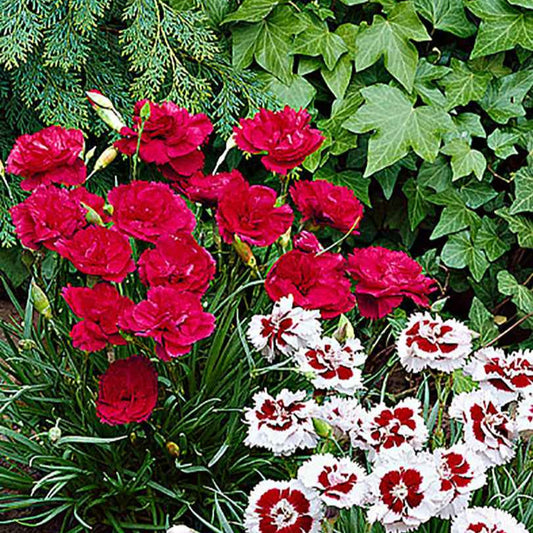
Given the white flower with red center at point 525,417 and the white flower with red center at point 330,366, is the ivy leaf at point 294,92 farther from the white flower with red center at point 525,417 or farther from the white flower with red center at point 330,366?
the white flower with red center at point 525,417

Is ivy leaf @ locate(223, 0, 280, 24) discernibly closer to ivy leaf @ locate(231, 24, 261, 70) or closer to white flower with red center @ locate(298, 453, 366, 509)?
ivy leaf @ locate(231, 24, 261, 70)

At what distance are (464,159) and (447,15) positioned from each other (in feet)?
1.39

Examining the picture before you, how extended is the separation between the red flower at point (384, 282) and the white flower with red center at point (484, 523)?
463mm

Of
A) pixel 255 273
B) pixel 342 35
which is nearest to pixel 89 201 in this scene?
pixel 255 273

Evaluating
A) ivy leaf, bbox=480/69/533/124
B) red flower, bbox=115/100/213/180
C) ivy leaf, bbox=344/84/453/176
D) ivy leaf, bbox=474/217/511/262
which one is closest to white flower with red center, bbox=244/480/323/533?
red flower, bbox=115/100/213/180

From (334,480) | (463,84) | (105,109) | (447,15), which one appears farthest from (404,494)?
(447,15)

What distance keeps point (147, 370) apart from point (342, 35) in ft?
4.20

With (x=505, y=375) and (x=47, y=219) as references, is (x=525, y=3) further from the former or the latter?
(x=47, y=219)

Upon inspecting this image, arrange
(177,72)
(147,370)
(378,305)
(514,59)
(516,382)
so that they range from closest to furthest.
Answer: (516,382) → (147,370) → (378,305) → (177,72) → (514,59)

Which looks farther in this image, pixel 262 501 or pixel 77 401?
pixel 77 401

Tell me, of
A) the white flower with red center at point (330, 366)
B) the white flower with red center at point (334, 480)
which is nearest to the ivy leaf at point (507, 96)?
the white flower with red center at point (330, 366)

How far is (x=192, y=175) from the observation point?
63.1 inches

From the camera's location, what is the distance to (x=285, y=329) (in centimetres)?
126

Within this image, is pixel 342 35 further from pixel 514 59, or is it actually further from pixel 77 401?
pixel 77 401
